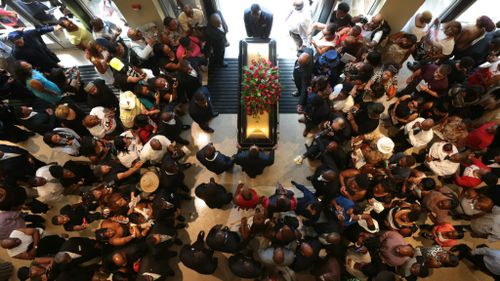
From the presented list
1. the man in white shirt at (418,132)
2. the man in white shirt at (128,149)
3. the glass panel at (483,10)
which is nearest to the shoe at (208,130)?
the man in white shirt at (128,149)

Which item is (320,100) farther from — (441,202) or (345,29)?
(441,202)

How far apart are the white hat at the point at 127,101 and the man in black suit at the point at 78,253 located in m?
2.07

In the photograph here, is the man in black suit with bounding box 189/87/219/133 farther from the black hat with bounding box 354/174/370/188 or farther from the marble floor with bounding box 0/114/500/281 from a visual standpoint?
the black hat with bounding box 354/174/370/188

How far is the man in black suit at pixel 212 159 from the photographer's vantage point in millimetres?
4316

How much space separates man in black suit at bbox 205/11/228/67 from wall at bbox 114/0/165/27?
0.96 m

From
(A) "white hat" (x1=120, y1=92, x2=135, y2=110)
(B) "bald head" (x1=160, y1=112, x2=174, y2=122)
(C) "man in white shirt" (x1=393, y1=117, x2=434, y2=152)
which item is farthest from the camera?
(A) "white hat" (x1=120, y1=92, x2=135, y2=110)

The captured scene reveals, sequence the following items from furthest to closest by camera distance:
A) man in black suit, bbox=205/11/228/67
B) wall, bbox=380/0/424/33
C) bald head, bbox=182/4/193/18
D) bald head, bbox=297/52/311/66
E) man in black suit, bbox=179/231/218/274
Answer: man in black suit, bbox=205/11/228/67
bald head, bbox=182/4/193/18
wall, bbox=380/0/424/33
bald head, bbox=297/52/311/66
man in black suit, bbox=179/231/218/274

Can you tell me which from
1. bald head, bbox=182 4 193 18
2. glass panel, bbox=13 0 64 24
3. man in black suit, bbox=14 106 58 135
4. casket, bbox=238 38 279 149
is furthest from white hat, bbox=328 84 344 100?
glass panel, bbox=13 0 64 24

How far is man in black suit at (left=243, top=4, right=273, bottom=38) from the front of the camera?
16.7 ft

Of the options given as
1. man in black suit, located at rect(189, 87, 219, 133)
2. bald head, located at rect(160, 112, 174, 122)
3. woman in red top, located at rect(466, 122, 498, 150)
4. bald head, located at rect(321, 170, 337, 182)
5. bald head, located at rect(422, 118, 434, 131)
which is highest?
man in black suit, located at rect(189, 87, 219, 133)

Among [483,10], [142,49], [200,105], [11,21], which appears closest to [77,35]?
[142,49]

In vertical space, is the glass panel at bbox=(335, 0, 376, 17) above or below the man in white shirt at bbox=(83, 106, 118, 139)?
above

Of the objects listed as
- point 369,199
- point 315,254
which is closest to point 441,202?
point 369,199

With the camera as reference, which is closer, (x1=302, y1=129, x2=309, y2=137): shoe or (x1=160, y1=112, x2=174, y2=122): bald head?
(x1=160, y1=112, x2=174, y2=122): bald head
